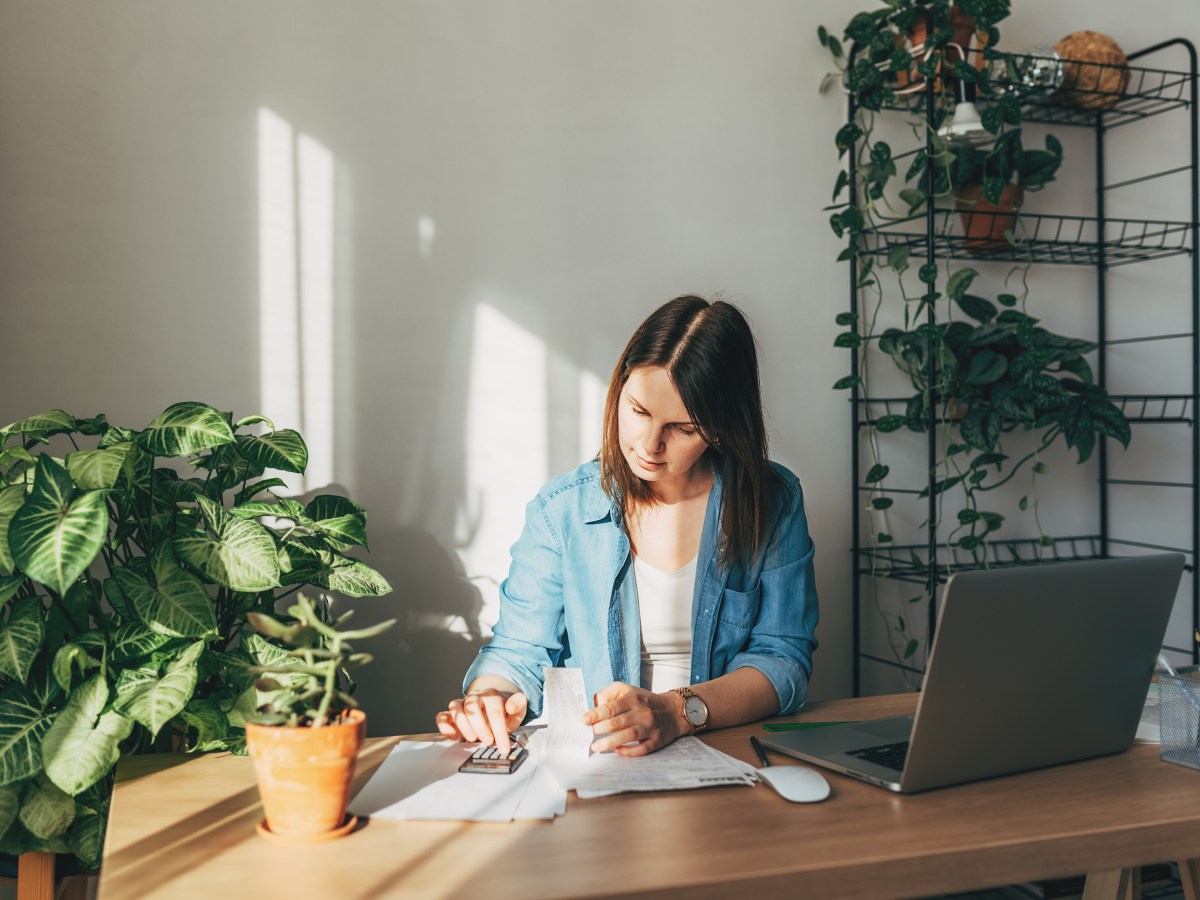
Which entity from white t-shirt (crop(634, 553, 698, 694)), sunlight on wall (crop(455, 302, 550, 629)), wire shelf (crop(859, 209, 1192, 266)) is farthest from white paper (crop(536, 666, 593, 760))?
wire shelf (crop(859, 209, 1192, 266))

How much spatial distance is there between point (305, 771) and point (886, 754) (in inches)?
27.9

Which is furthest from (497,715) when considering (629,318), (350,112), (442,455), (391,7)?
(391,7)

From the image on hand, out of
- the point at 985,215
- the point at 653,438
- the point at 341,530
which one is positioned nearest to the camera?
the point at 653,438

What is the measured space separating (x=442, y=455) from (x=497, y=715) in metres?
1.01

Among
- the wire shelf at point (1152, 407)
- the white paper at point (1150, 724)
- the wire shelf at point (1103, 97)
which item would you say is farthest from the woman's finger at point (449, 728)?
the wire shelf at point (1152, 407)

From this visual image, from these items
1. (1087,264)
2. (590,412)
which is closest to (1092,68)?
(1087,264)

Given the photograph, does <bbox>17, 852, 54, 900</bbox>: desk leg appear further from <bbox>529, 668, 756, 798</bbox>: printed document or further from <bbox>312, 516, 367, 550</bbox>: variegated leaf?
<bbox>529, 668, 756, 798</bbox>: printed document

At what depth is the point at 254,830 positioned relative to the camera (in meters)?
1.02

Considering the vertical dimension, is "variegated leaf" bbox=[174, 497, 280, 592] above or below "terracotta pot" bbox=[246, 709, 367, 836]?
above

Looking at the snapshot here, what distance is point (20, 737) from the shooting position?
132 cm

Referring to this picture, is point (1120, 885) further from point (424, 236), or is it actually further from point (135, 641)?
point (424, 236)

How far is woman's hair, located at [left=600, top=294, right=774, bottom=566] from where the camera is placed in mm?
1633

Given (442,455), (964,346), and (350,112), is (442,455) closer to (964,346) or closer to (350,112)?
(350,112)

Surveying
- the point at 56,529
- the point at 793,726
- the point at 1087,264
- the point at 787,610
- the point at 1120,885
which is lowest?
the point at 1120,885
